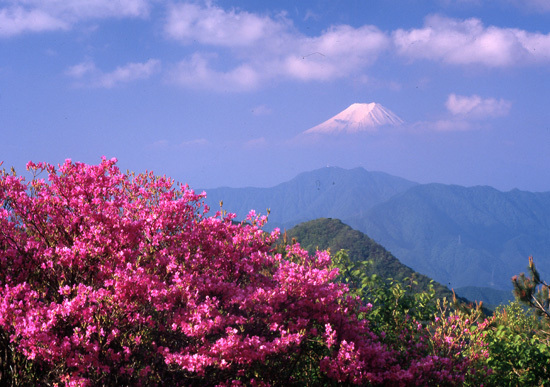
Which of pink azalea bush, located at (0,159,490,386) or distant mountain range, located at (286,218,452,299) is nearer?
pink azalea bush, located at (0,159,490,386)

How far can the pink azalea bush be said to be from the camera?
199 inches

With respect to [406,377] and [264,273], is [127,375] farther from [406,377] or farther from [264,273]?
[406,377]

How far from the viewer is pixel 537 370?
802cm

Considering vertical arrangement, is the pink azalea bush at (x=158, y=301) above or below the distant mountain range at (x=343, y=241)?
below

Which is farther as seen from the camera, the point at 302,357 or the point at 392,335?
the point at 392,335

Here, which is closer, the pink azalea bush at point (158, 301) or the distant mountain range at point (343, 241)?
the pink azalea bush at point (158, 301)

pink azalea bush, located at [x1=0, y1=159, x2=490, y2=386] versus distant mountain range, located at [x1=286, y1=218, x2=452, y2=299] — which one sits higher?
distant mountain range, located at [x1=286, y1=218, x2=452, y2=299]

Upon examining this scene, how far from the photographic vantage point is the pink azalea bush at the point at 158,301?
5055 millimetres

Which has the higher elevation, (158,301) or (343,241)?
(343,241)

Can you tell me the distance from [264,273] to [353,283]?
2.84m

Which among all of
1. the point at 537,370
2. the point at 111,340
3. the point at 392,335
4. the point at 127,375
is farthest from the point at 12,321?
the point at 537,370

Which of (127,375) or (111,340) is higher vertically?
(111,340)

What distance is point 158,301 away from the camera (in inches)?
211

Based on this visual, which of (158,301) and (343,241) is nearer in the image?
(158,301)
